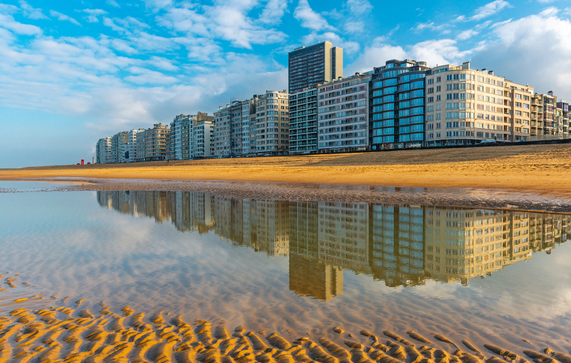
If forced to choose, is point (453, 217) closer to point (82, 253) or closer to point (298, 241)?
point (298, 241)

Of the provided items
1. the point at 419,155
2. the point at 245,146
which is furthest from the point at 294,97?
the point at 419,155

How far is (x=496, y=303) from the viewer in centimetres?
645

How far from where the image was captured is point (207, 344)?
4898 mm

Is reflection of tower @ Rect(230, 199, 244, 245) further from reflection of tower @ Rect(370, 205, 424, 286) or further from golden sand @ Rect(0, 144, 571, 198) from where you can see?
golden sand @ Rect(0, 144, 571, 198)

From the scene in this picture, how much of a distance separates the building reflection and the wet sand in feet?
6.49

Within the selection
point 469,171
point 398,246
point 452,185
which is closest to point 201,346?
point 398,246

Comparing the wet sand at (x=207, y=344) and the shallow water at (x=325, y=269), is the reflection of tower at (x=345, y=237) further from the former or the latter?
the wet sand at (x=207, y=344)

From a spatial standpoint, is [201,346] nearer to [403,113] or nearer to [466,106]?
[466,106]

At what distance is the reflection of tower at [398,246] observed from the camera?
8359 millimetres

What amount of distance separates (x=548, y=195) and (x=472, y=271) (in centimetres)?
1957

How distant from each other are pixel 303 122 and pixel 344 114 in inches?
1019

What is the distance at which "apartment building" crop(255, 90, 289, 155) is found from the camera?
160 metres

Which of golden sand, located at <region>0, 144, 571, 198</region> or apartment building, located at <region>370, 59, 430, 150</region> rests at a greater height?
apartment building, located at <region>370, 59, 430, 150</region>

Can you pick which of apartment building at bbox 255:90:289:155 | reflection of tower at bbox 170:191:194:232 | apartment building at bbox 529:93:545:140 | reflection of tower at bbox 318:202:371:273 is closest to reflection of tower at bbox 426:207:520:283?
reflection of tower at bbox 318:202:371:273
